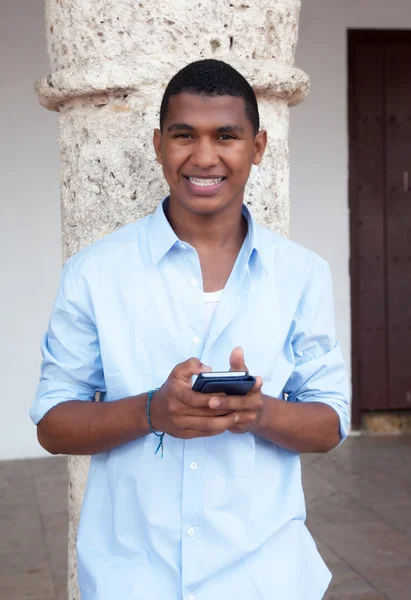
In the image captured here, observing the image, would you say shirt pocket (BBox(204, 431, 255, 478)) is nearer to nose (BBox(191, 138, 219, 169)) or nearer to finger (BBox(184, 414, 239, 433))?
finger (BBox(184, 414, 239, 433))

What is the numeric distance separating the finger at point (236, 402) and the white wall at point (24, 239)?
4.54 meters

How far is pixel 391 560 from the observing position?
14.6 feet

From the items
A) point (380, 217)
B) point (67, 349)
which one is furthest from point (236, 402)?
point (380, 217)

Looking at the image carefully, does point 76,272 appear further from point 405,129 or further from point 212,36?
point 405,129

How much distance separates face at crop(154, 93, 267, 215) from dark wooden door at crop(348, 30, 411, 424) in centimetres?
476

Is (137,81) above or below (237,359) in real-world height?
above

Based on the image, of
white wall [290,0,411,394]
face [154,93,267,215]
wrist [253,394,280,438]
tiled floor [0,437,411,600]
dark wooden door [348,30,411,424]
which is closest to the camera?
wrist [253,394,280,438]

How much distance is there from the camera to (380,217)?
6629 mm

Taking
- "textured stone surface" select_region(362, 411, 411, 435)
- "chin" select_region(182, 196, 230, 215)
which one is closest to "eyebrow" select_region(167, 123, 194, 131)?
"chin" select_region(182, 196, 230, 215)

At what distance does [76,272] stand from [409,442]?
5164mm

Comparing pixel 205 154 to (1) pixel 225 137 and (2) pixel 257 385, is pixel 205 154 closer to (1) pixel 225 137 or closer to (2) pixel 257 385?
(1) pixel 225 137

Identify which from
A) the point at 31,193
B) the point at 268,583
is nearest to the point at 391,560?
the point at 268,583

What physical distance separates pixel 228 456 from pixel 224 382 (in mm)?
315

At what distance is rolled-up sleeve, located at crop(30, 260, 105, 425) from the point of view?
1.83 m
